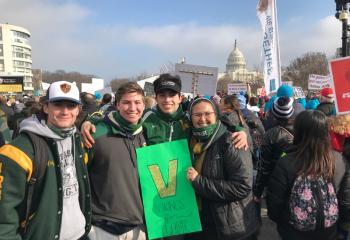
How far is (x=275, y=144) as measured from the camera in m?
3.74

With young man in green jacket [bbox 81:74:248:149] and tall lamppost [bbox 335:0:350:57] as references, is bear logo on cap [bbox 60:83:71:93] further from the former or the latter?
tall lamppost [bbox 335:0:350:57]

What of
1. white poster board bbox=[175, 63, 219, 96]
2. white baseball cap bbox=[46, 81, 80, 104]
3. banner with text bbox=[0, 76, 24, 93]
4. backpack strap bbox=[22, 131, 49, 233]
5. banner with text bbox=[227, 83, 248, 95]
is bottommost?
backpack strap bbox=[22, 131, 49, 233]

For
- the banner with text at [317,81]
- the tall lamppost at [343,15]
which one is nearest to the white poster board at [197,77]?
the tall lamppost at [343,15]

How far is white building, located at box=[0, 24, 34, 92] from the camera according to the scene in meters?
110

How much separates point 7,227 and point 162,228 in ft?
4.07

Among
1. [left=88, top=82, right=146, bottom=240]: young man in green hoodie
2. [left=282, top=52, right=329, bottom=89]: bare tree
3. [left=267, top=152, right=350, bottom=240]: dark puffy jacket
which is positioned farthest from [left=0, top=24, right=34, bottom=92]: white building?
[left=267, top=152, right=350, bottom=240]: dark puffy jacket

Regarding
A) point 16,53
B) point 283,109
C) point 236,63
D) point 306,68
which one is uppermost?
point 16,53

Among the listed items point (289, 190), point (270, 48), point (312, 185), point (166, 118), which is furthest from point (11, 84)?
point (312, 185)

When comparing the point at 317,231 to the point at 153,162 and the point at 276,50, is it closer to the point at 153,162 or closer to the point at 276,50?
the point at 153,162

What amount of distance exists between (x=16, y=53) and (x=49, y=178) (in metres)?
125

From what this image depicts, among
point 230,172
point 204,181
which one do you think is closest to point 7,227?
point 204,181

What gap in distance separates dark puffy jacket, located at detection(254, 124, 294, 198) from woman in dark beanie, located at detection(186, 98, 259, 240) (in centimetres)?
63

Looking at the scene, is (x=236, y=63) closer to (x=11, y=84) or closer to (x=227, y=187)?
(x=11, y=84)

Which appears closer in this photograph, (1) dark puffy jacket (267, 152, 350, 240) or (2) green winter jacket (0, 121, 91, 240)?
(2) green winter jacket (0, 121, 91, 240)
